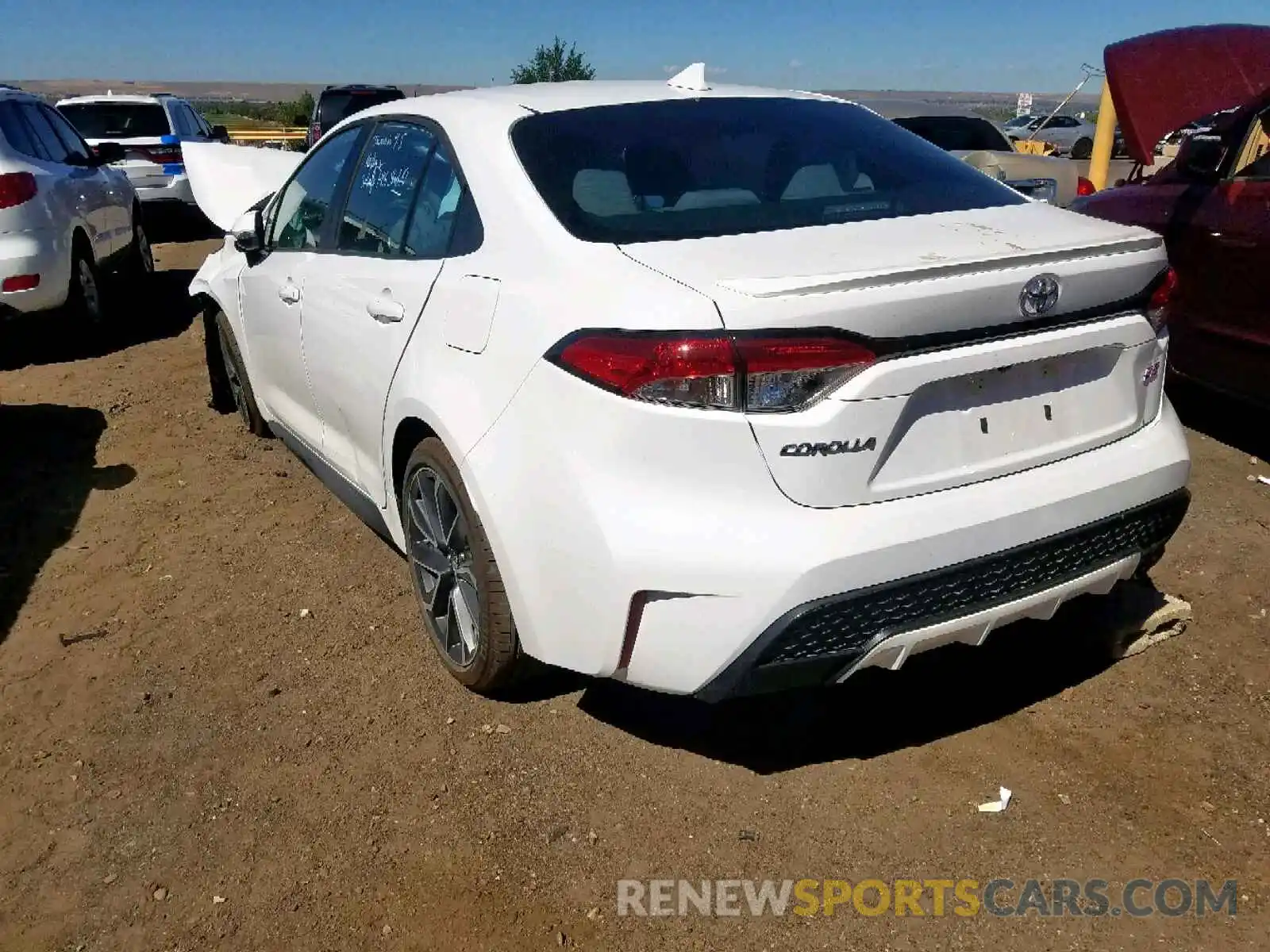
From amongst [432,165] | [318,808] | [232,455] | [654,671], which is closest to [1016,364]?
[654,671]

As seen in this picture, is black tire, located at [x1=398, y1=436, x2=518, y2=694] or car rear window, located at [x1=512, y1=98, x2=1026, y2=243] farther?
black tire, located at [x1=398, y1=436, x2=518, y2=694]

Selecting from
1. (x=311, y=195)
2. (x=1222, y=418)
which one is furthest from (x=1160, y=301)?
(x=1222, y=418)

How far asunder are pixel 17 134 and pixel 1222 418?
24.9 feet

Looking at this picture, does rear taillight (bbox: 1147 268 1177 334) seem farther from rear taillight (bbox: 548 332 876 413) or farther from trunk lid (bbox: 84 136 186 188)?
trunk lid (bbox: 84 136 186 188)

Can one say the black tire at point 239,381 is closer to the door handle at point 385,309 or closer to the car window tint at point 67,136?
the door handle at point 385,309

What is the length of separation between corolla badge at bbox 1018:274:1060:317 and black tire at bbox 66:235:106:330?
6823mm

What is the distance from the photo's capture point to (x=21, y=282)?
6734mm

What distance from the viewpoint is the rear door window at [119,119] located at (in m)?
13.1

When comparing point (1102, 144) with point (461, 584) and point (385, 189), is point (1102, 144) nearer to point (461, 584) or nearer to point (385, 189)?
point (385, 189)

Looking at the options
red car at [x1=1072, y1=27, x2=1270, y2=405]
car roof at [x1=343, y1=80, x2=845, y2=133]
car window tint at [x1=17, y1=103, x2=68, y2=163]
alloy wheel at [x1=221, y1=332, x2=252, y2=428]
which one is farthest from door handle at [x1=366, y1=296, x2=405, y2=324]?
car window tint at [x1=17, y1=103, x2=68, y2=163]

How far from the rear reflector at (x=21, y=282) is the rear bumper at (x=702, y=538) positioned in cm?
548

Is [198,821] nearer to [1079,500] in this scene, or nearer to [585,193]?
[585,193]

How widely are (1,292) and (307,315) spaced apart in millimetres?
4110

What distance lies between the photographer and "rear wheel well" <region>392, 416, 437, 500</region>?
2.96 meters
